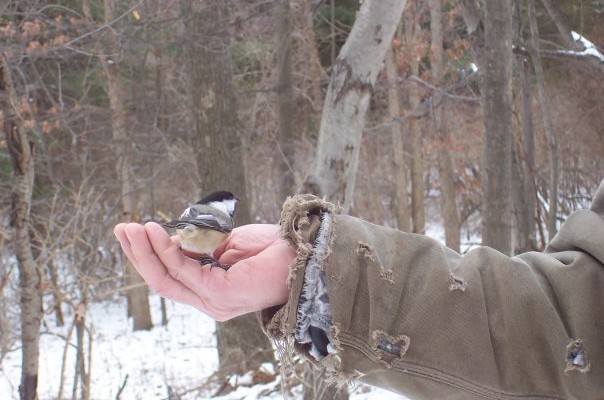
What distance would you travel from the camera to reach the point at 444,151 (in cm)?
1143

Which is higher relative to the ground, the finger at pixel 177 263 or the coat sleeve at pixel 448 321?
the finger at pixel 177 263

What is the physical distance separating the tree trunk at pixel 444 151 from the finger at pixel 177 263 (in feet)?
32.2

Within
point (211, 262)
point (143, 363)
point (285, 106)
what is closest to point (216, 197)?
point (211, 262)

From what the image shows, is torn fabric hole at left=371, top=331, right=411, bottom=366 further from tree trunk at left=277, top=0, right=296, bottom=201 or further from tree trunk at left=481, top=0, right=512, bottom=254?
tree trunk at left=277, top=0, right=296, bottom=201

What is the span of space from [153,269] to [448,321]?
1.90 feet

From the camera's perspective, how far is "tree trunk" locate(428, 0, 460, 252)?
1077 centimetres

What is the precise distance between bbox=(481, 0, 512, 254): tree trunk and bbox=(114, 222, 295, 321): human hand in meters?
2.83

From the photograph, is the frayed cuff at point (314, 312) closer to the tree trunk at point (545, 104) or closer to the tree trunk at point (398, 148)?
the tree trunk at point (545, 104)

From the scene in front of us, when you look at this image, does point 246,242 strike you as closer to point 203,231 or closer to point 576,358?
point 203,231

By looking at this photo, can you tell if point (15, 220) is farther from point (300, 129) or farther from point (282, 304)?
point (300, 129)

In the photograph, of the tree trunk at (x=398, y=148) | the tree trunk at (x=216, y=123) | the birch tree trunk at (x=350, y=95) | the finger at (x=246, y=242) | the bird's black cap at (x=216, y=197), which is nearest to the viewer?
the finger at (x=246, y=242)

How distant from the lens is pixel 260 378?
6.30m

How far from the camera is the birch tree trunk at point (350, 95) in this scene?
3.77 metres

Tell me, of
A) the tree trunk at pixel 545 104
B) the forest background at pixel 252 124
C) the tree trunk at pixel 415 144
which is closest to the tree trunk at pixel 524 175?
the forest background at pixel 252 124
